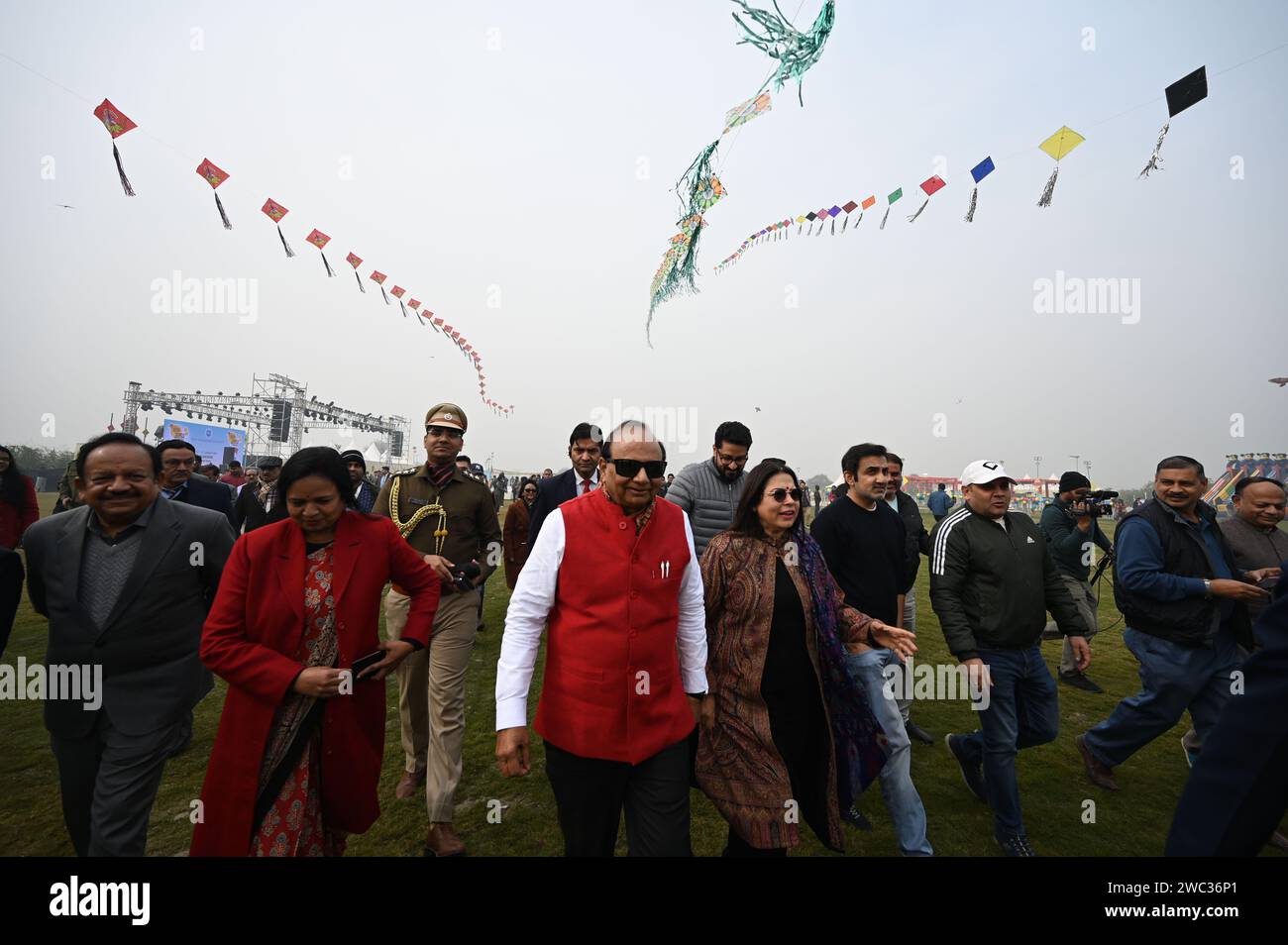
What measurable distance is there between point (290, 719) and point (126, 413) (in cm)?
4656

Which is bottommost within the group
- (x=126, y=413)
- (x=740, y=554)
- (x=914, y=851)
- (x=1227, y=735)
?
(x=914, y=851)

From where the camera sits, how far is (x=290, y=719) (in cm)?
208

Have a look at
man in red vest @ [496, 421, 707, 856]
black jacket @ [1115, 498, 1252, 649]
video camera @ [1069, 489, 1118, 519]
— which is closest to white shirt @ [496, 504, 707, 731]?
man in red vest @ [496, 421, 707, 856]

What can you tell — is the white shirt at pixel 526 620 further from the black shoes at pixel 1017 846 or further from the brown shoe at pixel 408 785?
the black shoes at pixel 1017 846

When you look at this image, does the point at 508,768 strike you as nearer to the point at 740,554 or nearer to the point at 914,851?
the point at 740,554

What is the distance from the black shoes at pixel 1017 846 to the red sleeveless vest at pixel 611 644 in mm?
2300

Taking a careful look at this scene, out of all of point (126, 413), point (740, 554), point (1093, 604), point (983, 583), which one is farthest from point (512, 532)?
point (126, 413)

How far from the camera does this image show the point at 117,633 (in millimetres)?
2336

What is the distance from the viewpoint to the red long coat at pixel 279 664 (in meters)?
1.98

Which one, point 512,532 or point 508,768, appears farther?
point 512,532

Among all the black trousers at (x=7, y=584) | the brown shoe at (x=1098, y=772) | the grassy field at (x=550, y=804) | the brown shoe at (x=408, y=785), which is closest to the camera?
the black trousers at (x=7, y=584)

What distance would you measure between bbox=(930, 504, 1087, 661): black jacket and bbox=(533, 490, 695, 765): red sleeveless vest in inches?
77.6

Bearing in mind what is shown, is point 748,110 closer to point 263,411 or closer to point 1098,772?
point 1098,772

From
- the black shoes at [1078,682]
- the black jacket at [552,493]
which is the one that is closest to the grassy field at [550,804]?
the black shoes at [1078,682]
